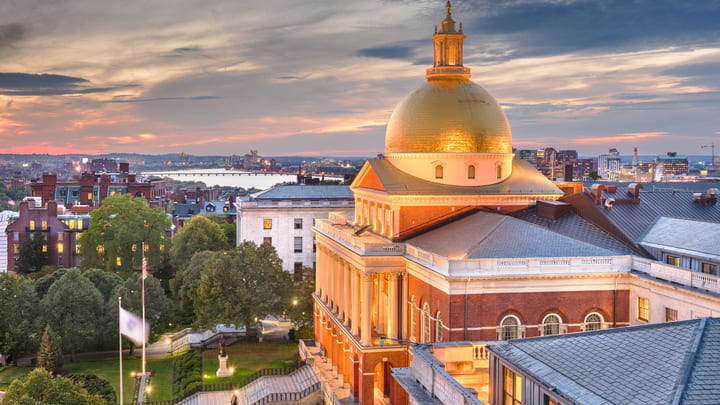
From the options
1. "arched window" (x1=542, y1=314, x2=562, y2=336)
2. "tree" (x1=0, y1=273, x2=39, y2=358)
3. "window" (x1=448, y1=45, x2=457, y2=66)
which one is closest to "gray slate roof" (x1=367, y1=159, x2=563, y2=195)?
"window" (x1=448, y1=45, x2=457, y2=66)

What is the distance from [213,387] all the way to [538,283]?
28195mm

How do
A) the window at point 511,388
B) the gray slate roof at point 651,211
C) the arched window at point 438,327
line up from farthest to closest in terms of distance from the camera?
the gray slate roof at point 651,211, the arched window at point 438,327, the window at point 511,388

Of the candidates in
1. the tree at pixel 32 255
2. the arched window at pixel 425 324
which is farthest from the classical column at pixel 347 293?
the tree at pixel 32 255

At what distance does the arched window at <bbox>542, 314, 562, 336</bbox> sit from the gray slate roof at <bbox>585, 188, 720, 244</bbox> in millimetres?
8807

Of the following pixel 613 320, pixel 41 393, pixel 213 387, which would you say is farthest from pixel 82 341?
pixel 613 320

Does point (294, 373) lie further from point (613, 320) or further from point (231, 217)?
point (231, 217)

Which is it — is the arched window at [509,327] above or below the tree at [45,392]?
above

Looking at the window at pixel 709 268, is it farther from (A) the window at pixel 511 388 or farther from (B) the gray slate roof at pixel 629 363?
(A) the window at pixel 511 388

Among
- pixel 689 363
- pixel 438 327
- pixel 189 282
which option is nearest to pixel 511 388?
pixel 689 363

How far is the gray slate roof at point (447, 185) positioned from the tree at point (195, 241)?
38985 millimetres

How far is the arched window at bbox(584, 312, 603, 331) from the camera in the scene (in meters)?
37.3

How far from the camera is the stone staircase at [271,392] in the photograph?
49031 millimetres

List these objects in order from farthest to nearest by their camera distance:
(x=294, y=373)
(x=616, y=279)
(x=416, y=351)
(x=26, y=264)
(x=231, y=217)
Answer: (x=231, y=217) → (x=26, y=264) → (x=294, y=373) → (x=616, y=279) → (x=416, y=351)

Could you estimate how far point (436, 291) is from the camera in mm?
38281
